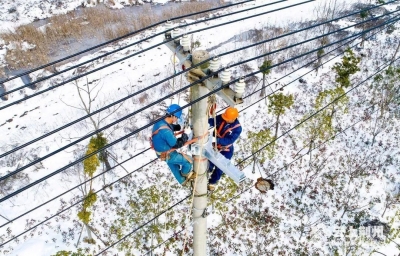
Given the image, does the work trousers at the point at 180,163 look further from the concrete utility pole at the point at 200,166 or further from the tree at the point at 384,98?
the tree at the point at 384,98

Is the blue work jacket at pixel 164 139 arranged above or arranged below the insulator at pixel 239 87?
below

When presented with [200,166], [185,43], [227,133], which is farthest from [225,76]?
[227,133]

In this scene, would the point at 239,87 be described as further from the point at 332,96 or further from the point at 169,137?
the point at 332,96

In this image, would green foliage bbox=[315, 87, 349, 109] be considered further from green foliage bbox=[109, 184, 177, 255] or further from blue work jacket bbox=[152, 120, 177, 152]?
blue work jacket bbox=[152, 120, 177, 152]

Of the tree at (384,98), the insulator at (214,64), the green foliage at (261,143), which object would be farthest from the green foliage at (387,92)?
the insulator at (214,64)

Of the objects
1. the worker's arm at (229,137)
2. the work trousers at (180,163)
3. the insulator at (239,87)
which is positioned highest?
the insulator at (239,87)

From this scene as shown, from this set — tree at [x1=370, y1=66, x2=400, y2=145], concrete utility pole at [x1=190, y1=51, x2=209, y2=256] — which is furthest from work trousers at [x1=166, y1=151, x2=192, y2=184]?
tree at [x1=370, y1=66, x2=400, y2=145]
